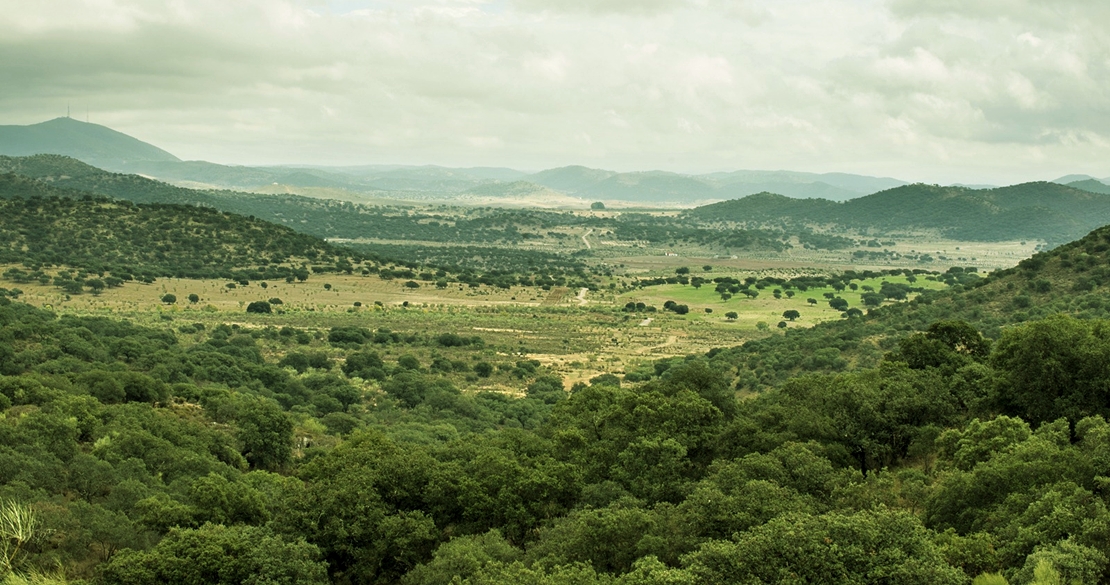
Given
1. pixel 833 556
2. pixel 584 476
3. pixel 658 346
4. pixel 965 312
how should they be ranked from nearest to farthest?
pixel 833 556 < pixel 584 476 < pixel 965 312 < pixel 658 346

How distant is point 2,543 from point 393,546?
7754 mm

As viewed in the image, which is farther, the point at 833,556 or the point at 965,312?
the point at 965,312

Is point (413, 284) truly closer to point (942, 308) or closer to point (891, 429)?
point (942, 308)

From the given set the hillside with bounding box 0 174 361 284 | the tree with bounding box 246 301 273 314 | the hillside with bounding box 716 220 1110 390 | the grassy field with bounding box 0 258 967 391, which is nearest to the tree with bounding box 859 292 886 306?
the grassy field with bounding box 0 258 967 391

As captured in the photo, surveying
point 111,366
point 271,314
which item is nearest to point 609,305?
point 271,314

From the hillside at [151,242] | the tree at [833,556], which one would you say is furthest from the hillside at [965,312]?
the hillside at [151,242]

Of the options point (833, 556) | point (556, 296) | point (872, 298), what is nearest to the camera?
point (833, 556)

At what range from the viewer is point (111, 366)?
4091 centimetres

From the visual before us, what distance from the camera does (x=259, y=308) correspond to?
80688mm

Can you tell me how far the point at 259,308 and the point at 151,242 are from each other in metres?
35.2

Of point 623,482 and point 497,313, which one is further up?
point 623,482

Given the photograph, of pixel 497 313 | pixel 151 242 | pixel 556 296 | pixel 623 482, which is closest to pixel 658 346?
pixel 497 313

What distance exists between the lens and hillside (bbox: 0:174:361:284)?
320 ft

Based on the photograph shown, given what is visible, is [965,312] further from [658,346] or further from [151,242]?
[151,242]
